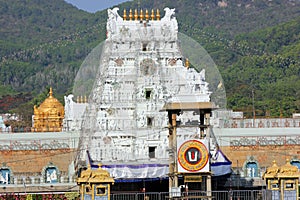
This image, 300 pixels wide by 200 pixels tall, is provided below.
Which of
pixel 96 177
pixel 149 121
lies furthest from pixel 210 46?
pixel 96 177

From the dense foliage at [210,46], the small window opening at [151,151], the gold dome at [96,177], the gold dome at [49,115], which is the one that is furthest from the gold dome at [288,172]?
the dense foliage at [210,46]

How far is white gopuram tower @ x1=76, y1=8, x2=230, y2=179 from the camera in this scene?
42938 millimetres

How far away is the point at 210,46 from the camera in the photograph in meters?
119

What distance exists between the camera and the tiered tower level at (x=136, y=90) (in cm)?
4303

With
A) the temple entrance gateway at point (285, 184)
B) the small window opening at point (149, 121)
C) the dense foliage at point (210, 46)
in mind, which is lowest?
Answer: the temple entrance gateway at point (285, 184)

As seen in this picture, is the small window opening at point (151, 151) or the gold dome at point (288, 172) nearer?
the gold dome at point (288, 172)

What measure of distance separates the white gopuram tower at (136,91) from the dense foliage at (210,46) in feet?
127

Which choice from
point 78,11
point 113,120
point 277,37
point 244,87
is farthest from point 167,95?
point 78,11

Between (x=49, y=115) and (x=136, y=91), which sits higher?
(x=49, y=115)

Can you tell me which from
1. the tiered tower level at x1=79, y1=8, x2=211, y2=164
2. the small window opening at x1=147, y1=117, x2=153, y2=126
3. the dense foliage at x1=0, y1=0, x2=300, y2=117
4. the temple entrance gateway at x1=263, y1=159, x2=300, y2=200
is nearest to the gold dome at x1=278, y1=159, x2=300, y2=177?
the temple entrance gateway at x1=263, y1=159, x2=300, y2=200

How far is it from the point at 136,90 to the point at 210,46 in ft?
247

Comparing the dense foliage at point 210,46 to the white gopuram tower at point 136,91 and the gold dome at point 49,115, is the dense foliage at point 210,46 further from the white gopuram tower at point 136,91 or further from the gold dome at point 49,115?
the white gopuram tower at point 136,91

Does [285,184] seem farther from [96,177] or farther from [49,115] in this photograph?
[49,115]

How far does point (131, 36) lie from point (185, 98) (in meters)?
8.52
